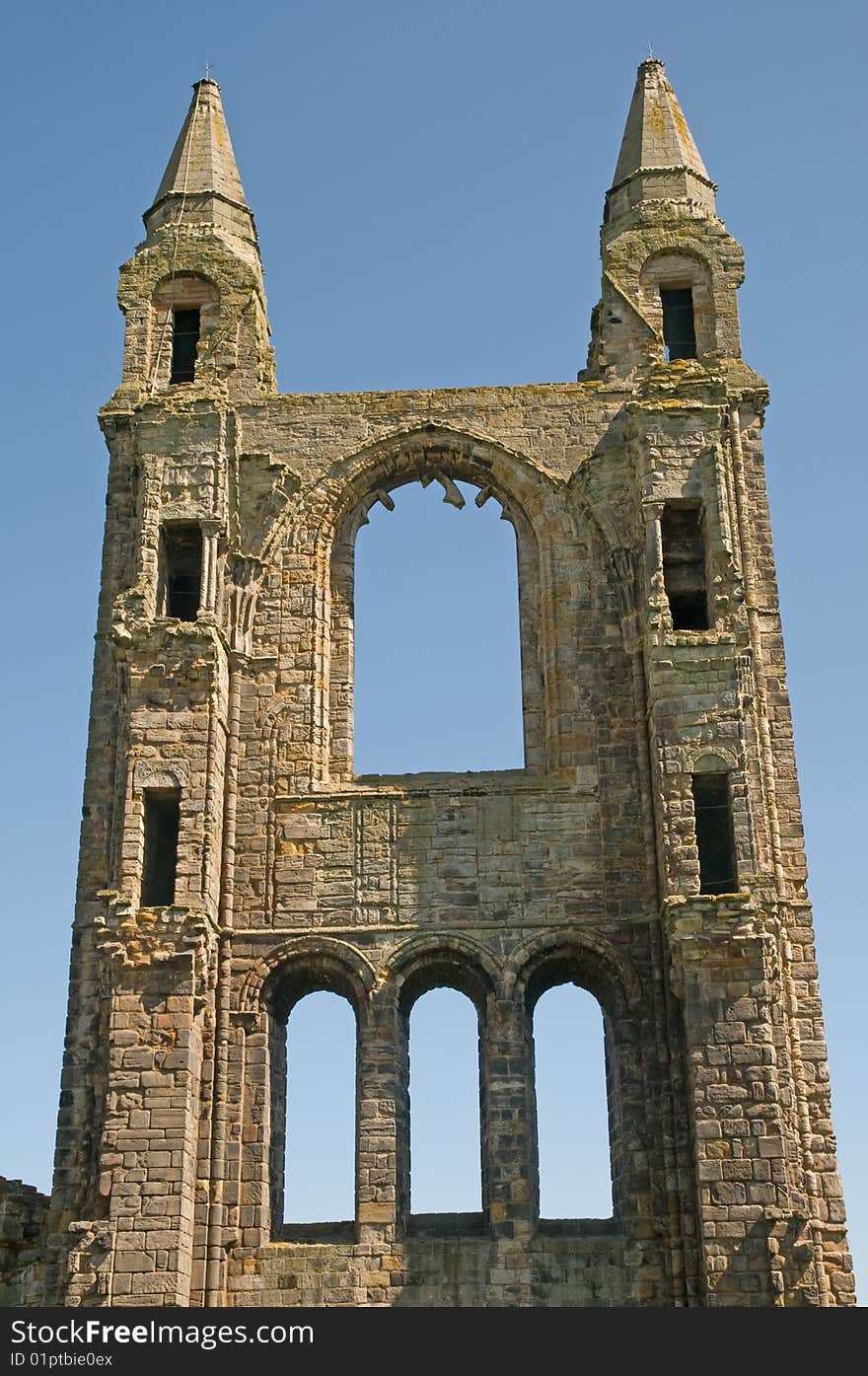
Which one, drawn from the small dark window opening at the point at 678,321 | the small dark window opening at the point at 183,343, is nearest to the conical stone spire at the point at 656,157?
the small dark window opening at the point at 678,321

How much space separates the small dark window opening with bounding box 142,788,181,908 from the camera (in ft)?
69.6

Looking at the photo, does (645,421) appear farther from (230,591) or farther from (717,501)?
(230,591)

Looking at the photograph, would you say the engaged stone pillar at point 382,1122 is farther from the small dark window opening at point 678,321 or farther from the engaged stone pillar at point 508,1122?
the small dark window opening at point 678,321

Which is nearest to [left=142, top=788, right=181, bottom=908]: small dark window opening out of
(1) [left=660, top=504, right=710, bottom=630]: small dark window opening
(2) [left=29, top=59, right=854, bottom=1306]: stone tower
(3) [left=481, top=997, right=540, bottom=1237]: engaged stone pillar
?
(2) [left=29, top=59, right=854, bottom=1306]: stone tower

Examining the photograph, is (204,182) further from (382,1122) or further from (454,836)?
(382,1122)

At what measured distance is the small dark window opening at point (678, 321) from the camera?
24.9 meters

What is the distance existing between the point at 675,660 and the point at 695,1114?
5.07 meters

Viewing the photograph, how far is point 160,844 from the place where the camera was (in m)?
21.5

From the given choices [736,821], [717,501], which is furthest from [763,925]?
[717,501]

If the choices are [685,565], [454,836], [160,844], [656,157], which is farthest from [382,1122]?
[656,157]

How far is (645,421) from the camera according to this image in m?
23.0

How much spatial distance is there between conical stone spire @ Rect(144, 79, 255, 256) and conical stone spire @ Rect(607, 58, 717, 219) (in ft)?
17.0

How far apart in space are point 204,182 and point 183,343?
8.29 ft

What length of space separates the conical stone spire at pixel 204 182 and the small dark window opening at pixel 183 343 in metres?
1.30
